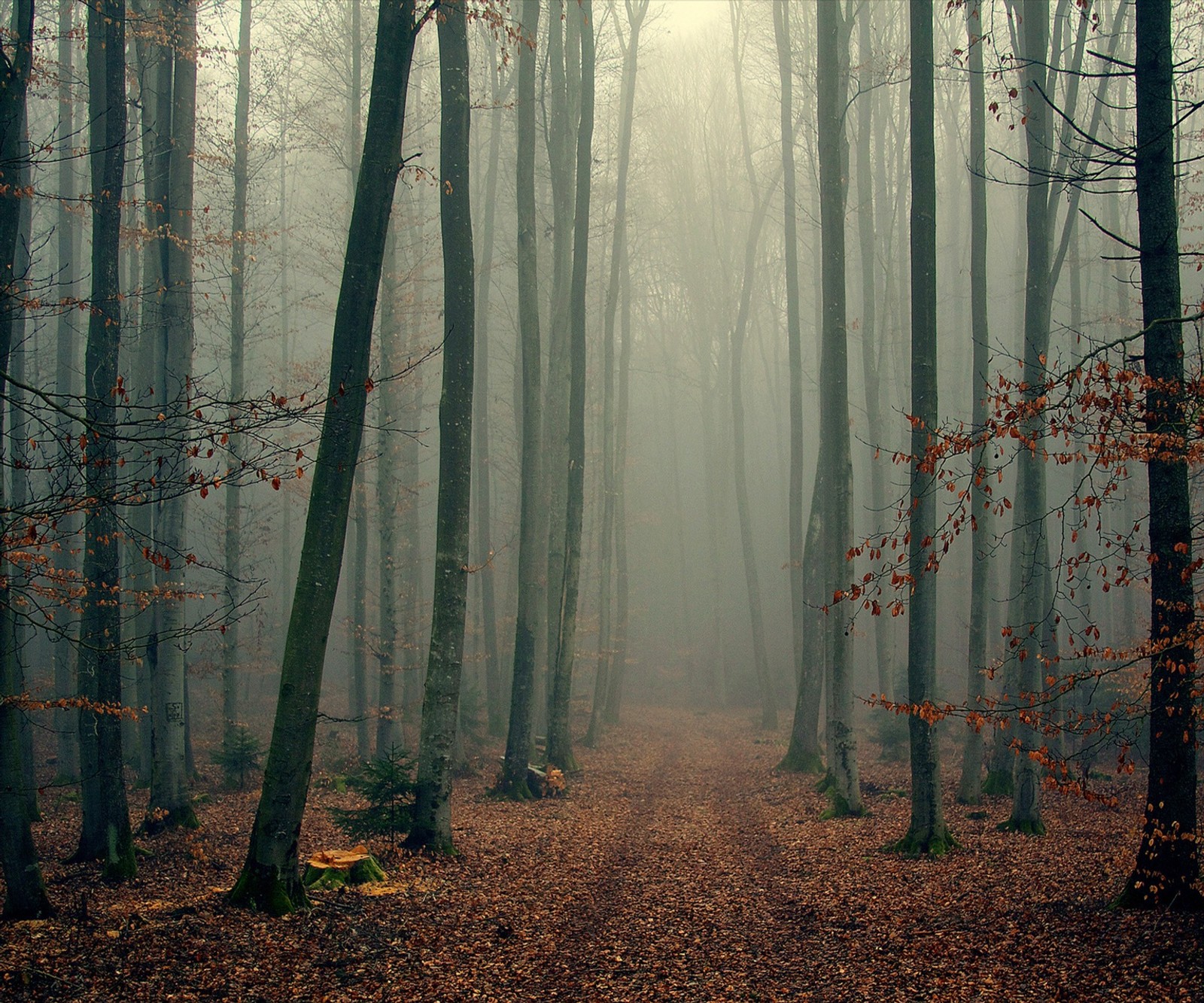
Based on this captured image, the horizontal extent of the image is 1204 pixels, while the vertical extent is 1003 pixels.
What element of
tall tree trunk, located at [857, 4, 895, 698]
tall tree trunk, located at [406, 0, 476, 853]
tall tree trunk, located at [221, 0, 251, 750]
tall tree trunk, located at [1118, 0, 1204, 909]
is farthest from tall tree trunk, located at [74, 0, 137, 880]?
tall tree trunk, located at [857, 4, 895, 698]

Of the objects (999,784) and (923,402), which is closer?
(923,402)

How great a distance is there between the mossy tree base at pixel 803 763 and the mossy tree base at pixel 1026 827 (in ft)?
16.9

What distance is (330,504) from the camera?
261 inches

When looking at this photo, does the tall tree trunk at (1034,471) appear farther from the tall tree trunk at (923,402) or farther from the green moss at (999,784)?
the green moss at (999,784)

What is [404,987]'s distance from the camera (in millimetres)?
5297

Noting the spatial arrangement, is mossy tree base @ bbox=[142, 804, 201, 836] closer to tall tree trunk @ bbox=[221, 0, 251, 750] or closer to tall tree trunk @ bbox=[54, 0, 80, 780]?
tall tree trunk @ bbox=[54, 0, 80, 780]

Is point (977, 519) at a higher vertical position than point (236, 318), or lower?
lower

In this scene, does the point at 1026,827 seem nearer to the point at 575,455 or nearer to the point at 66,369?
the point at 575,455

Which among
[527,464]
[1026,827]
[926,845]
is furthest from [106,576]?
[1026,827]

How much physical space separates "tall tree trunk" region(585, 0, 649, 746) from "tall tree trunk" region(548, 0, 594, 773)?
438 centimetres

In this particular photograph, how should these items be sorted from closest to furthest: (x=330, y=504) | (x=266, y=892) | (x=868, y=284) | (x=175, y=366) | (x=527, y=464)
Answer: (x=266, y=892), (x=330, y=504), (x=175, y=366), (x=527, y=464), (x=868, y=284)

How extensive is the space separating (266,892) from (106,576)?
9.84ft

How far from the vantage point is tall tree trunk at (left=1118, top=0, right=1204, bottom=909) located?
5758 mm

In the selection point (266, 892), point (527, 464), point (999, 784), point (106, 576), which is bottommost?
point (999, 784)
